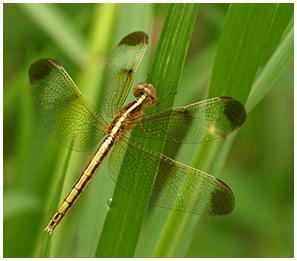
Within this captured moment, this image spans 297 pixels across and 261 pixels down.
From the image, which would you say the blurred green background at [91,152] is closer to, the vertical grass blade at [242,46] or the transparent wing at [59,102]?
the transparent wing at [59,102]

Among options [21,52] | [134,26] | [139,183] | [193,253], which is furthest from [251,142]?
[21,52]

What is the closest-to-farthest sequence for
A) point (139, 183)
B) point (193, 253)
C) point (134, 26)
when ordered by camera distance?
point (139, 183) → point (134, 26) → point (193, 253)

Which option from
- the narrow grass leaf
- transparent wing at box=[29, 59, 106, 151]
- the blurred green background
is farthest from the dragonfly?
the narrow grass leaf

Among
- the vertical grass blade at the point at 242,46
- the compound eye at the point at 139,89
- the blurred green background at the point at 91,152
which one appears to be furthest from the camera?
the blurred green background at the point at 91,152

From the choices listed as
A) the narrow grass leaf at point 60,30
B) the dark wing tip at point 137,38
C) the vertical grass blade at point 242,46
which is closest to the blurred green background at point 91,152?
the narrow grass leaf at point 60,30

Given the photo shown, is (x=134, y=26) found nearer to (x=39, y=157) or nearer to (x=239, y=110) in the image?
(x=239, y=110)

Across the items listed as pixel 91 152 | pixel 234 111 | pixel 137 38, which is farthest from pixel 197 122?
pixel 91 152

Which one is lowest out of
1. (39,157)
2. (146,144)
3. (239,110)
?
(39,157)
